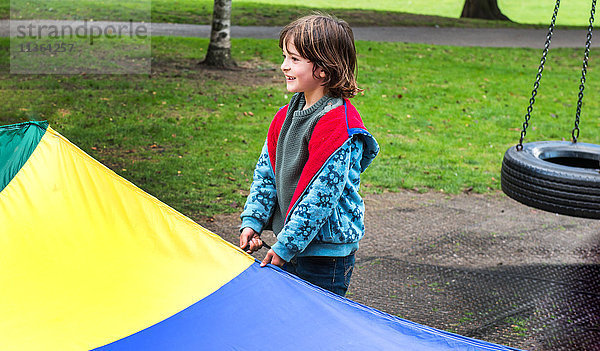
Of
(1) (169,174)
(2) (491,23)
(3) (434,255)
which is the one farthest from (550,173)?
(2) (491,23)

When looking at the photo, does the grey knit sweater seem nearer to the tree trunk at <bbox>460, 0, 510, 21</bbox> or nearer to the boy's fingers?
the boy's fingers

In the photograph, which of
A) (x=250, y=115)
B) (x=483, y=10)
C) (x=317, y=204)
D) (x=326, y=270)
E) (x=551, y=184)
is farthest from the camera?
(x=483, y=10)

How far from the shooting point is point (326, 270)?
2.84 m

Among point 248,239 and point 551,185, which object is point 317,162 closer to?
point 248,239

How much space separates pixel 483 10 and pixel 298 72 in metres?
22.7

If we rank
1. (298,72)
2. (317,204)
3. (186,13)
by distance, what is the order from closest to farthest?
(317,204), (298,72), (186,13)

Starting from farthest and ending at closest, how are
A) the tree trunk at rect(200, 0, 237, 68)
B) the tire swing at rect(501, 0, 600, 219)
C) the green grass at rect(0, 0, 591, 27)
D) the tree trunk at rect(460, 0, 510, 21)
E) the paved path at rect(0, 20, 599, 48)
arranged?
the tree trunk at rect(460, 0, 510, 21), the green grass at rect(0, 0, 591, 27), the paved path at rect(0, 20, 599, 48), the tree trunk at rect(200, 0, 237, 68), the tire swing at rect(501, 0, 600, 219)

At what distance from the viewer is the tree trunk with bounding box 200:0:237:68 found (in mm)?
11250

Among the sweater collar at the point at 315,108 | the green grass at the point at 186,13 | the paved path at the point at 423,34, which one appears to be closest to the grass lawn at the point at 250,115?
Answer: the paved path at the point at 423,34

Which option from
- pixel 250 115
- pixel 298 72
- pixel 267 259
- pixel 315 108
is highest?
pixel 298 72

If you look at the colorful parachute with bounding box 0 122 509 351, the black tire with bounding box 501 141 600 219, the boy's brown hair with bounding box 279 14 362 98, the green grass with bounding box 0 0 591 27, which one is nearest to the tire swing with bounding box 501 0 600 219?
the black tire with bounding box 501 141 600 219

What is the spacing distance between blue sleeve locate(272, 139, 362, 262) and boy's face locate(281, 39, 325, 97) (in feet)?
0.99

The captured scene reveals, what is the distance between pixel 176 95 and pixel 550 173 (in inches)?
258

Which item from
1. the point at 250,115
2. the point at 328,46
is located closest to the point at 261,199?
the point at 328,46
